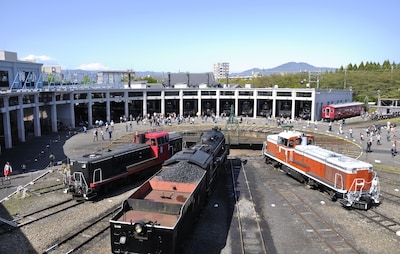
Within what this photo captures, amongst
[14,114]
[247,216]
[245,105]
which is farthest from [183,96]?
[247,216]

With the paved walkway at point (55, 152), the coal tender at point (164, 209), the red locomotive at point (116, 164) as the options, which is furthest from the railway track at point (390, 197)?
the red locomotive at point (116, 164)

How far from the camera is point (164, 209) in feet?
43.4

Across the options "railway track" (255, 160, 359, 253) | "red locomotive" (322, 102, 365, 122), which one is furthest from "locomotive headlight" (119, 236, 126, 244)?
"red locomotive" (322, 102, 365, 122)

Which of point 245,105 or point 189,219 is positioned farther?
point 245,105

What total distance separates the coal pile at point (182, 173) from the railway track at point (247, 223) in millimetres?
3364

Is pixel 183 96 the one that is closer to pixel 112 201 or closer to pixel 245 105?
pixel 245 105

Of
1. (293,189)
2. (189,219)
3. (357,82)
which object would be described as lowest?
(293,189)

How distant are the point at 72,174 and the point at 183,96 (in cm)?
5314

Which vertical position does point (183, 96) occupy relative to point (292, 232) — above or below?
above

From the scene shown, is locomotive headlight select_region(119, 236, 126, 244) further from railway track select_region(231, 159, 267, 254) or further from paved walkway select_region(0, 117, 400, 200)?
paved walkway select_region(0, 117, 400, 200)

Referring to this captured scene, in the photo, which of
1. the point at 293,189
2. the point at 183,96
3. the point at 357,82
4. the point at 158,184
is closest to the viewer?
the point at 158,184

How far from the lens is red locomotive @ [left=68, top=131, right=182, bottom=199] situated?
1995cm

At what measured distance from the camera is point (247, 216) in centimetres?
1812

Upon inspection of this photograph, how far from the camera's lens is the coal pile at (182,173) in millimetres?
16188
